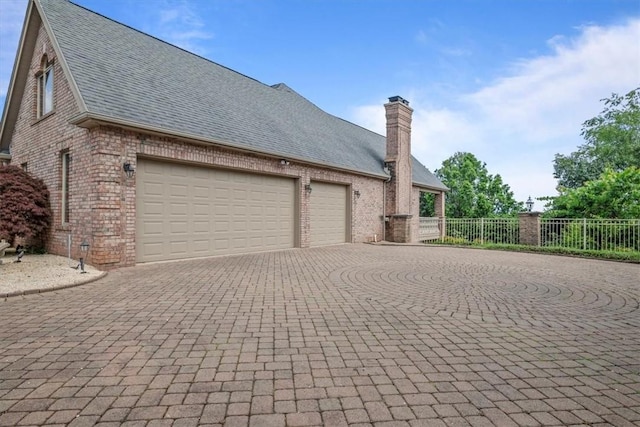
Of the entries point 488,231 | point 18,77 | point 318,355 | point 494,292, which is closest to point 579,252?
point 488,231

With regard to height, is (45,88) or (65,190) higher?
(45,88)

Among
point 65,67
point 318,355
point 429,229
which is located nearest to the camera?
point 318,355

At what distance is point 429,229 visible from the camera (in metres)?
19.4

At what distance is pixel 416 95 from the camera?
727 inches

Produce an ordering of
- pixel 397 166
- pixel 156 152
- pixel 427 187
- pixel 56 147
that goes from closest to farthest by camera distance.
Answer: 1. pixel 156 152
2. pixel 56 147
3. pixel 397 166
4. pixel 427 187

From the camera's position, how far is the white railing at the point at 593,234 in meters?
13.4

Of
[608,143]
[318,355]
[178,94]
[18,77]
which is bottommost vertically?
[318,355]

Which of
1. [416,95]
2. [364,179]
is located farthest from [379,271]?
[416,95]

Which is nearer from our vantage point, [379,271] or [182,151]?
[379,271]

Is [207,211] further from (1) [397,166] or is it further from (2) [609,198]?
(2) [609,198]

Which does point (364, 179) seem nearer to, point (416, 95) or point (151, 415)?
point (416, 95)

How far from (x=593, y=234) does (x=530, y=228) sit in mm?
2240

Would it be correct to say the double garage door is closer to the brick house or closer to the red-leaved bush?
the brick house

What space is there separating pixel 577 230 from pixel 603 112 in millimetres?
25226
